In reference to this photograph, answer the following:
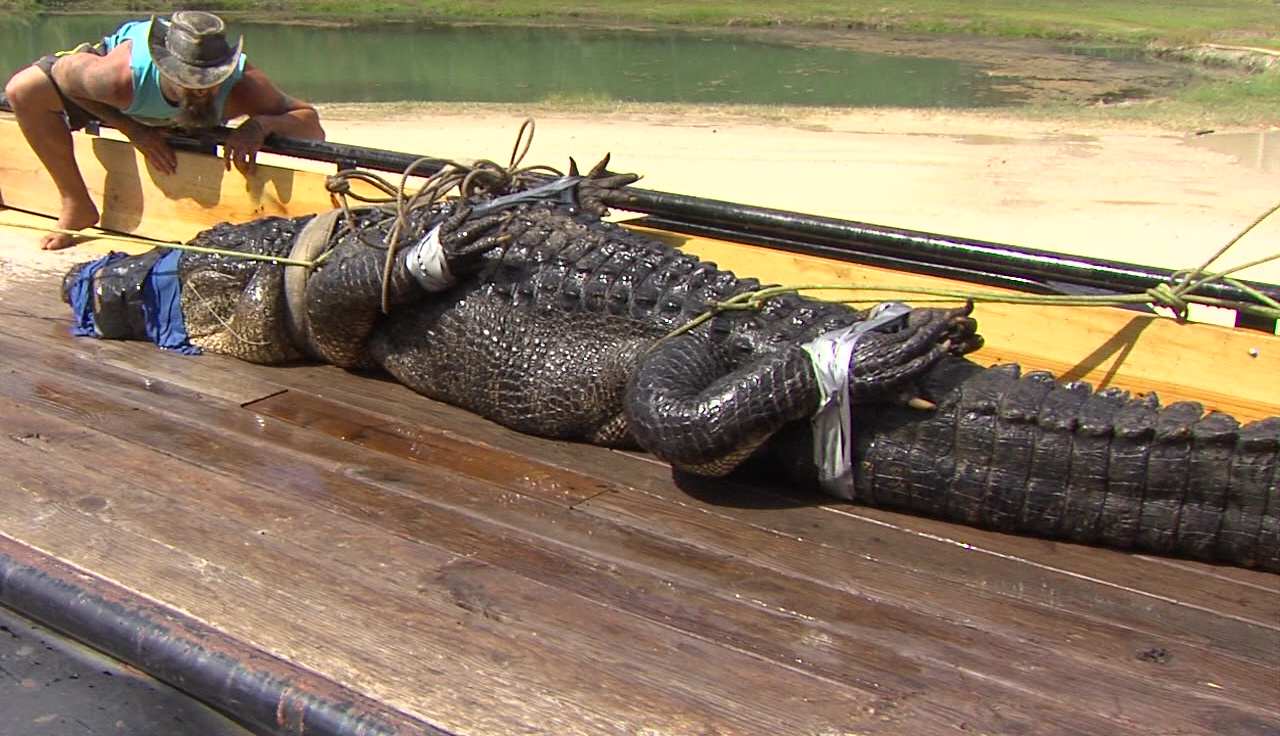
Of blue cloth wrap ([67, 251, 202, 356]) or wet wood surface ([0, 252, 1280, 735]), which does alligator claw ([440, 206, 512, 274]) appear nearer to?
wet wood surface ([0, 252, 1280, 735])

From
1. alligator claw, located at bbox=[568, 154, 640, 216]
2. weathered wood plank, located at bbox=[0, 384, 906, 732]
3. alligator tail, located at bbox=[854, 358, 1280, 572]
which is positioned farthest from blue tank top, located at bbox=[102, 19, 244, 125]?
alligator tail, located at bbox=[854, 358, 1280, 572]

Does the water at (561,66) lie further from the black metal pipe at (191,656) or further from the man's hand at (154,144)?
the black metal pipe at (191,656)

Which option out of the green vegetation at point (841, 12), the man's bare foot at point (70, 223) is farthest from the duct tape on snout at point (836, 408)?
the green vegetation at point (841, 12)

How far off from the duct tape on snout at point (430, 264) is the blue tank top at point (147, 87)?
1.71 m

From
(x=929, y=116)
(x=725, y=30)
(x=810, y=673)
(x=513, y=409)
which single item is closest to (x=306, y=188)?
(x=513, y=409)

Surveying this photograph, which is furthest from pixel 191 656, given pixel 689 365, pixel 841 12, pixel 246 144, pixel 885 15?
pixel 841 12

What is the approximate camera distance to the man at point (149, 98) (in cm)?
455

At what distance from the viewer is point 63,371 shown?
3697 mm

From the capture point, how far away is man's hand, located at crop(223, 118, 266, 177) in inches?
180

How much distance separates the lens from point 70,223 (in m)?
→ 5.02

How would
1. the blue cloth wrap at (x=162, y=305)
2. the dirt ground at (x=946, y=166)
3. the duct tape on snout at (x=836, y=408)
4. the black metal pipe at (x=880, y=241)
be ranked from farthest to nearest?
the dirt ground at (x=946, y=166) → the blue cloth wrap at (x=162, y=305) → the black metal pipe at (x=880, y=241) → the duct tape on snout at (x=836, y=408)

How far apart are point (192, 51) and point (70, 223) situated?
1.04 meters

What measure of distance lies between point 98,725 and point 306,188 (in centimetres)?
259

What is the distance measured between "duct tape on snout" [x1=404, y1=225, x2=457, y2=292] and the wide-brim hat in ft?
5.27
